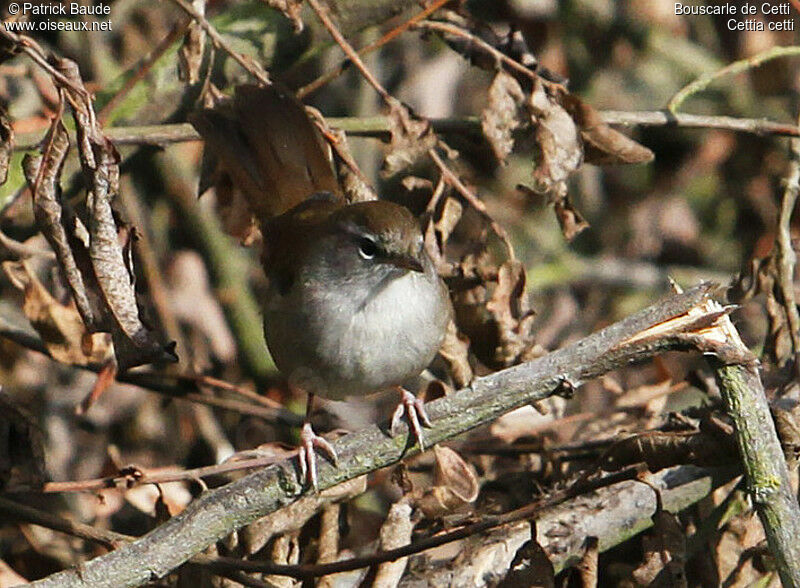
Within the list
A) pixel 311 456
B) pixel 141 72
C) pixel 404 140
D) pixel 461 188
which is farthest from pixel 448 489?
pixel 141 72

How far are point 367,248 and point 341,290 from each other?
14 cm

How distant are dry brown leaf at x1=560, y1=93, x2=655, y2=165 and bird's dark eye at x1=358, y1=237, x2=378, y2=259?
0.67 meters

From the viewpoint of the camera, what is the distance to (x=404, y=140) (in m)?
3.33

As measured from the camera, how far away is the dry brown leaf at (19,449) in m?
2.94

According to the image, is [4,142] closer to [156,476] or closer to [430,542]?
[156,476]

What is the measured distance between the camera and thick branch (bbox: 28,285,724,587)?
2490 millimetres

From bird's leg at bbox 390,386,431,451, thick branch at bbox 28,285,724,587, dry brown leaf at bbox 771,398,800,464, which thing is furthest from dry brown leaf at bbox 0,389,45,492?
dry brown leaf at bbox 771,398,800,464

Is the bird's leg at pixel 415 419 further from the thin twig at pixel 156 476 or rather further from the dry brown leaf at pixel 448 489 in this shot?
the thin twig at pixel 156 476

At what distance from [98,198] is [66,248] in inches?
5.1

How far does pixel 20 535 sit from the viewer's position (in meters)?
3.79

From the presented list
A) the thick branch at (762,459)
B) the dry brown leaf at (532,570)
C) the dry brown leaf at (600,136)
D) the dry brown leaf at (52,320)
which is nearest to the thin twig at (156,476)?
the dry brown leaf at (52,320)

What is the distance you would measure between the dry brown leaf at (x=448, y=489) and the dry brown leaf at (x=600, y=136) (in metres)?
0.98

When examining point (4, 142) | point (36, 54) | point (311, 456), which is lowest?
point (311, 456)

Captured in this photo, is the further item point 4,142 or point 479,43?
point 479,43
